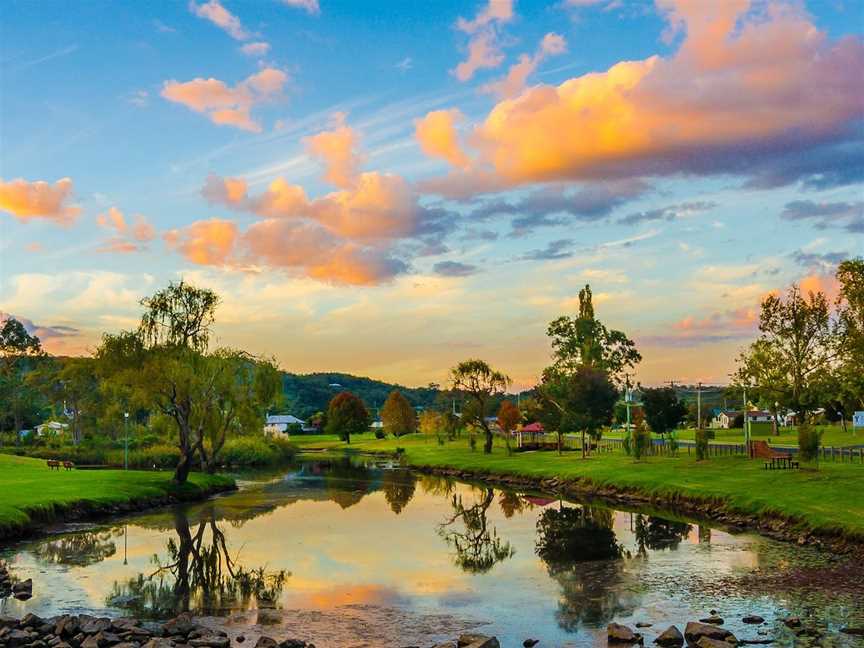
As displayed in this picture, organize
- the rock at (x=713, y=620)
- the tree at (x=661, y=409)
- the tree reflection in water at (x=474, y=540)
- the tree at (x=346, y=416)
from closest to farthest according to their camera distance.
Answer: the rock at (x=713, y=620), the tree reflection in water at (x=474, y=540), the tree at (x=661, y=409), the tree at (x=346, y=416)

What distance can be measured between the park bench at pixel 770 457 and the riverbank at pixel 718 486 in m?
0.99

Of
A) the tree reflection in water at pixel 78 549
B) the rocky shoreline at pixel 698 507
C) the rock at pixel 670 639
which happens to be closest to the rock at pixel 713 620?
the rock at pixel 670 639

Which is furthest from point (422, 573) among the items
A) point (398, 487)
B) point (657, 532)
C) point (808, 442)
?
point (398, 487)

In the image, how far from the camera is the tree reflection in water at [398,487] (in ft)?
183

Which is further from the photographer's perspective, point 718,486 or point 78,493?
point 718,486

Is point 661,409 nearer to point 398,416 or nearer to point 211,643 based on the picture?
point 211,643

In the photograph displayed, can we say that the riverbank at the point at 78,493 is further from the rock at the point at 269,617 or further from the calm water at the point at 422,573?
the rock at the point at 269,617

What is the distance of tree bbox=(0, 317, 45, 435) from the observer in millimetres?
125938

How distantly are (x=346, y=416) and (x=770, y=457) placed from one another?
104 meters

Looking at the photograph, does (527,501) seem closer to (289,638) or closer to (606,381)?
(606,381)

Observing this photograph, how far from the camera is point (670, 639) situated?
20016 millimetres

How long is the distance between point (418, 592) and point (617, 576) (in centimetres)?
Result: 735

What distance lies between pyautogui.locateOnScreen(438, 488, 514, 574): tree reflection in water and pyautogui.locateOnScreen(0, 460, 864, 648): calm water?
149 mm

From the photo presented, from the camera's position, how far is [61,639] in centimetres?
2020
